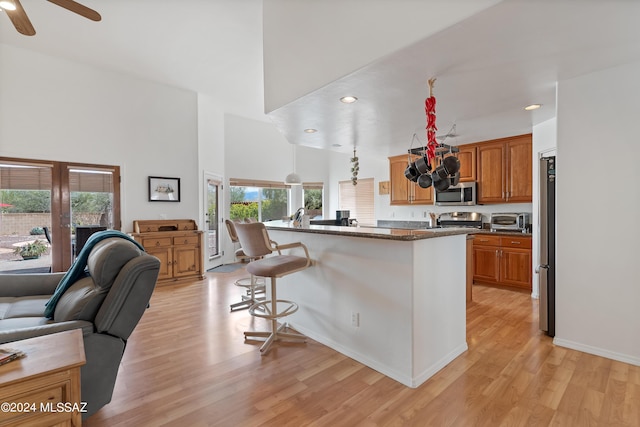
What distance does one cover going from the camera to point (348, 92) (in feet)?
8.83

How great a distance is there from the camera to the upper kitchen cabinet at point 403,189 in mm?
5731

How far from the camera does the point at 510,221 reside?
465cm

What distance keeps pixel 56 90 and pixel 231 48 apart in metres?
2.62

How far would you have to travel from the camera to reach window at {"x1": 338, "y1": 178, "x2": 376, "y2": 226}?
7.24m

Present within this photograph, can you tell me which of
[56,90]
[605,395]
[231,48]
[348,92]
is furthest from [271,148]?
[605,395]

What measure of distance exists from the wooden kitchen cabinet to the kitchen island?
312 centimetres

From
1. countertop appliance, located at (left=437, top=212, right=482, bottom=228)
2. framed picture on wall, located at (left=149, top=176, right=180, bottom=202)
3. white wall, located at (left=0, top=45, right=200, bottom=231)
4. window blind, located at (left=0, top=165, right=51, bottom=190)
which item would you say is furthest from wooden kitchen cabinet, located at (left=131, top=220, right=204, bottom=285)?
countertop appliance, located at (left=437, top=212, right=482, bottom=228)

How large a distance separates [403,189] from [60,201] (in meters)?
5.71

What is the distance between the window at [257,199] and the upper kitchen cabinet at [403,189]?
2896 mm

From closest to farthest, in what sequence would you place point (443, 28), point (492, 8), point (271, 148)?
1. point (492, 8)
2. point (443, 28)
3. point (271, 148)

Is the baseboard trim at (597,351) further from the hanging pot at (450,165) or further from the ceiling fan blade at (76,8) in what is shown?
the ceiling fan blade at (76,8)

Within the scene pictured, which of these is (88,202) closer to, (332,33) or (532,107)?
(332,33)

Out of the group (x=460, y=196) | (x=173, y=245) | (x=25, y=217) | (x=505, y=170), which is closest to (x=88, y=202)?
(x=25, y=217)

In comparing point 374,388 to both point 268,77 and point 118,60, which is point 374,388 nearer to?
point 268,77
